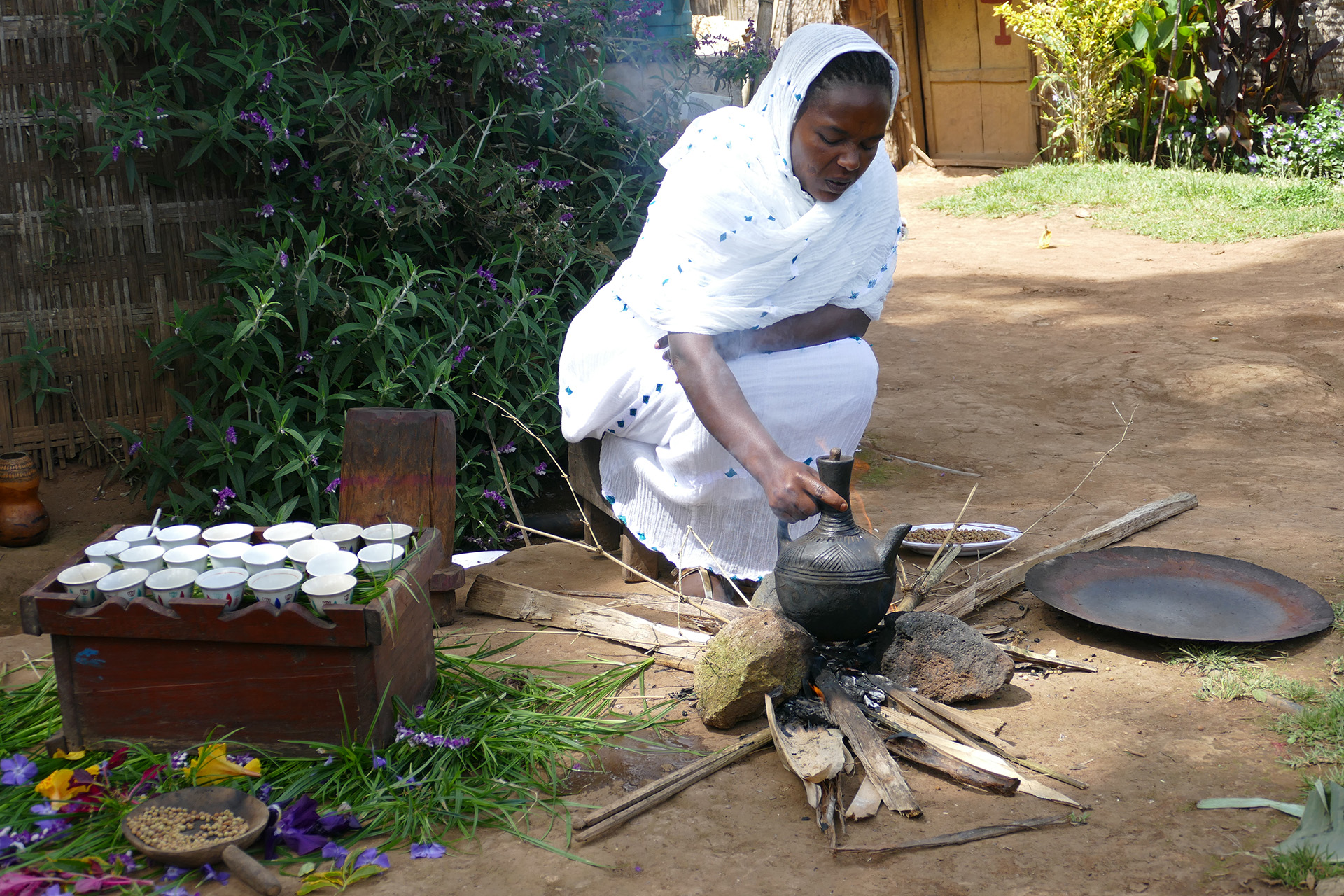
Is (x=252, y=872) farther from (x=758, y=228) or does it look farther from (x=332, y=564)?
(x=758, y=228)

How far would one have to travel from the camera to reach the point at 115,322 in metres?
4.39

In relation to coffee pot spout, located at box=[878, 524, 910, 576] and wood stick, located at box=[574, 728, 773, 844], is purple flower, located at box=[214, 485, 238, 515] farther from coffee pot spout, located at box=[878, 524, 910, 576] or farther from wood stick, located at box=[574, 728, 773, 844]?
coffee pot spout, located at box=[878, 524, 910, 576]

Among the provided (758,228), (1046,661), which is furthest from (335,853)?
(758,228)

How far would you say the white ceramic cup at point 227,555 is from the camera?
2465 millimetres

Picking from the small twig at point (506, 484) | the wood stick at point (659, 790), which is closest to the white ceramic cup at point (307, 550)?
the wood stick at point (659, 790)

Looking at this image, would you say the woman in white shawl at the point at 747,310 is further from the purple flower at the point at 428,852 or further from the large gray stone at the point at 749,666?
the purple flower at the point at 428,852

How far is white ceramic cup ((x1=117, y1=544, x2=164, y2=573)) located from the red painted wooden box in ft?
0.47

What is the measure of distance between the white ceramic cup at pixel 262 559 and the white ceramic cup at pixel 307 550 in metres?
0.02

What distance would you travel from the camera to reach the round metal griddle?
9.63 feet

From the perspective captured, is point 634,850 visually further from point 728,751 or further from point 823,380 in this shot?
point 823,380

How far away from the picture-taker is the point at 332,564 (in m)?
2.48

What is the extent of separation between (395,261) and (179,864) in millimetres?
2586

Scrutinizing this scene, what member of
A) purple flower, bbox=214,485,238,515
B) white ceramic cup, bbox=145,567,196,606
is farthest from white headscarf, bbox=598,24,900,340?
purple flower, bbox=214,485,238,515

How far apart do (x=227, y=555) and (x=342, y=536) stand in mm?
303
